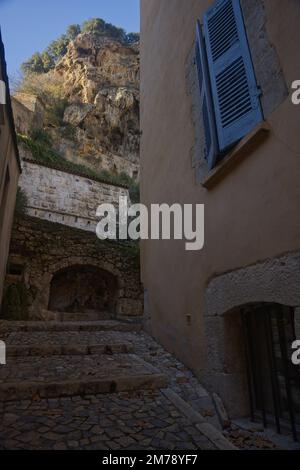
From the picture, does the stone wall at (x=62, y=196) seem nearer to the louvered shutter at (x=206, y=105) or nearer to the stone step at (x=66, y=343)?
the stone step at (x=66, y=343)

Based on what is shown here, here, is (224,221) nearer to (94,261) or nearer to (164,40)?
(164,40)

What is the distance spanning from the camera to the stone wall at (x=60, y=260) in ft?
23.3

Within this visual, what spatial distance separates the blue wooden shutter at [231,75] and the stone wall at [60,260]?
19.6ft

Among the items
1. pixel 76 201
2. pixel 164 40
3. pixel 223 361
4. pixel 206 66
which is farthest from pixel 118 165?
pixel 223 361

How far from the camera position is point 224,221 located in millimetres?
2963

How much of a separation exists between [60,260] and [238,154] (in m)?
6.18

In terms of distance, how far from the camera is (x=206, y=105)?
3262 millimetres

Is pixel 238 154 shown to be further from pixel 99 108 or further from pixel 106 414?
pixel 99 108

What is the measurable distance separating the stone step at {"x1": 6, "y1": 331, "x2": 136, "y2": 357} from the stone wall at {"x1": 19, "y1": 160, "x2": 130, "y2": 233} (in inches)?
328

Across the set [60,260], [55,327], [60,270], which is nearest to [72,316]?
[60,270]

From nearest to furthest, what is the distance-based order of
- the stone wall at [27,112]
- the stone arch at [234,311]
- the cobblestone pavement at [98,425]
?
the cobblestone pavement at [98,425] → the stone arch at [234,311] → the stone wall at [27,112]

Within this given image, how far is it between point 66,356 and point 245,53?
13.8 feet

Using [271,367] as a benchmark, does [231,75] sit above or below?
above

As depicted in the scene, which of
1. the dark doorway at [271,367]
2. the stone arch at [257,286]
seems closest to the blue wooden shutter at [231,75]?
the stone arch at [257,286]
